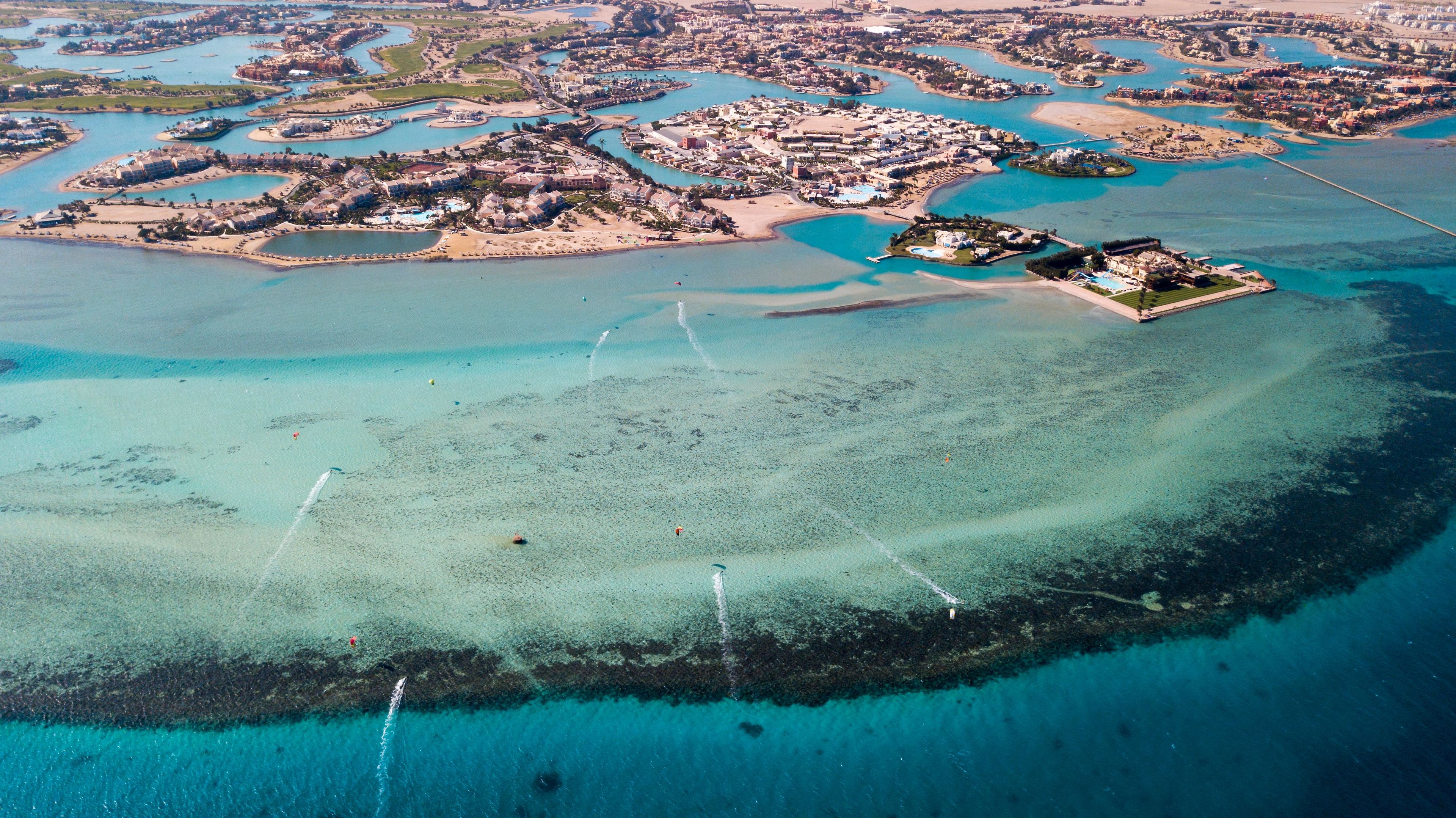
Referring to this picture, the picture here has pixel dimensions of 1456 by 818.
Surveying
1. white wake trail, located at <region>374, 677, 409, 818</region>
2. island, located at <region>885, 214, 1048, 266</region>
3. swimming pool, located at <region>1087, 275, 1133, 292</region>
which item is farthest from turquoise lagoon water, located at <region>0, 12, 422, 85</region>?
white wake trail, located at <region>374, 677, 409, 818</region>

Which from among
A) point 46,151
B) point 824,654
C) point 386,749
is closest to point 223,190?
point 46,151

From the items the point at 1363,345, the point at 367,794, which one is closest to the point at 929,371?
the point at 1363,345

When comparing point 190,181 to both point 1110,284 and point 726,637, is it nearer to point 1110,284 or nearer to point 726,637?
point 726,637

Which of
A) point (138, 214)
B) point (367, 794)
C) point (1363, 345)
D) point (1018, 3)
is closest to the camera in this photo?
point (367, 794)

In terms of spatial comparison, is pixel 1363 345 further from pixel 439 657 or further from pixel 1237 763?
pixel 439 657

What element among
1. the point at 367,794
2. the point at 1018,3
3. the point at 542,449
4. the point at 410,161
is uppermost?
the point at 1018,3

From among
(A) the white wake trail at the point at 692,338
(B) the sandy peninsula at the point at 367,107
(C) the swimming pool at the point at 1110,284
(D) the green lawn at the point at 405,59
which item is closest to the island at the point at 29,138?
(B) the sandy peninsula at the point at 367,107

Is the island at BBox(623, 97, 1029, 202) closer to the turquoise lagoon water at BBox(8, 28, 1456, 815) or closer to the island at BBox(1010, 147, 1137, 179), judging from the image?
the island at BBox(1010, 147, 1137, 179)

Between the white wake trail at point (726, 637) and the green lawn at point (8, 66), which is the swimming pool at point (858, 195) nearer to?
the white wake trail at point (726, 637)
